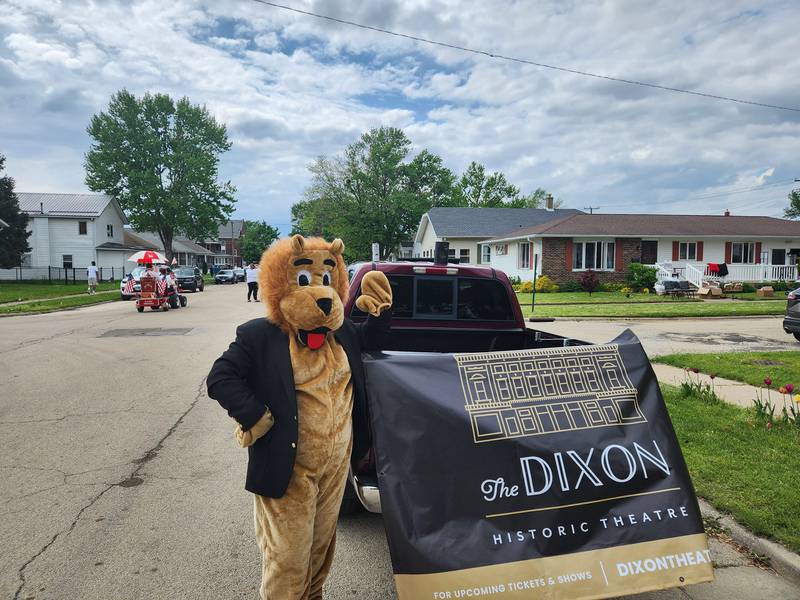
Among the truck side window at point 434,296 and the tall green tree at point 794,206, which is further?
the tall green tree at point 794,206

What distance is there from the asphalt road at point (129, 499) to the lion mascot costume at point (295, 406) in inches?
30.3

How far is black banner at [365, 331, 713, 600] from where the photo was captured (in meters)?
2.57

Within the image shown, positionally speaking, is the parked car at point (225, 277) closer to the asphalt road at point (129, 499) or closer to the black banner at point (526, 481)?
the asphalt road at point (129, 499)

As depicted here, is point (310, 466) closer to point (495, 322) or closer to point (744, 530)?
point (744, 530)

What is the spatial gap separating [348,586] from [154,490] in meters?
2.16

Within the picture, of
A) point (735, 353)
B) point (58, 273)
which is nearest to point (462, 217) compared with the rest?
point (58, 273)

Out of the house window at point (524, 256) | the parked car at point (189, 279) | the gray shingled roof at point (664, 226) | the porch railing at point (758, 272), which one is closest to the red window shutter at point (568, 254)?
the gray shingled roof at point (664, 226)

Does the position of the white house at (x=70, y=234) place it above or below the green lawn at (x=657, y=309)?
above

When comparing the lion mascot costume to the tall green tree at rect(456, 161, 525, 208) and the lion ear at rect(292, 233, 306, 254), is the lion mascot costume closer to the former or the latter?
the lion ear at rect(292, 233, 306, 254)

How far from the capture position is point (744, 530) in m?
3.84

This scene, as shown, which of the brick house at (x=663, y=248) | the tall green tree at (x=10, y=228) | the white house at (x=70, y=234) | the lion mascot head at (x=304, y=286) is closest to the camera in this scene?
the lion mascot head at (x=304, y=286)

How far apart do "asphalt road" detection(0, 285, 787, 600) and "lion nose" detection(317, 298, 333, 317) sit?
1651 millimetres

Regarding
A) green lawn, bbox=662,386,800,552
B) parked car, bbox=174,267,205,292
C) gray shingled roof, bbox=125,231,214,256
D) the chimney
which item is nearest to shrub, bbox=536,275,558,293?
parked car, bbox=174,267,205,292

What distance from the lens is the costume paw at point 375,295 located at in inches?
121
